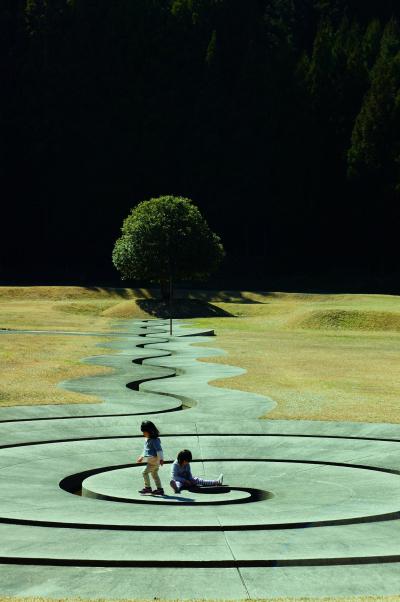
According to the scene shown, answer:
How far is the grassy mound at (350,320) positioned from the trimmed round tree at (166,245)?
16226 mm

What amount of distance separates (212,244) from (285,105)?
28.5 meters

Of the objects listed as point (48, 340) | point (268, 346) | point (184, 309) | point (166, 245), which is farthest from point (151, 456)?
point (166, 245)

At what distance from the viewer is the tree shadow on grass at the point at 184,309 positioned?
71.6m

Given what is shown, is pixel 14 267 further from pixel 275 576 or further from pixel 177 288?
pixel 275 576

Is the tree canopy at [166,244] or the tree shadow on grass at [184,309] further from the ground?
the tree canopy at [166,244]

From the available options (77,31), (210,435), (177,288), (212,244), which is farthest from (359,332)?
(77,31)

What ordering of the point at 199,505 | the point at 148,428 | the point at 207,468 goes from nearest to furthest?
1. the point at 199,505
2. the point at 148,428
3. the point at 207,468

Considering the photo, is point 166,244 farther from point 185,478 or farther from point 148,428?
point 148,428

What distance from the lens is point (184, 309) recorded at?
7256 centimetres

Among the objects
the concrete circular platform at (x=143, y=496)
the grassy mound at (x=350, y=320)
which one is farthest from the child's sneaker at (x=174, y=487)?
the grassy mound at (x=350, y=320)

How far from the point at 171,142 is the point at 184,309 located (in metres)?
33.2

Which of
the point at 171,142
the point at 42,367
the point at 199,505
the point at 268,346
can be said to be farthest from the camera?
the point at 171,142

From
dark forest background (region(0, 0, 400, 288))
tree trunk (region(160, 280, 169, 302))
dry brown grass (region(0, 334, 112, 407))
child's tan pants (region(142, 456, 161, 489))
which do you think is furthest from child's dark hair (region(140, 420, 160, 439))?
dark forest background (region(0, 0, 400, 288))

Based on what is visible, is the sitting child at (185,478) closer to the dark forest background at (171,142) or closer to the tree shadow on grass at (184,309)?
the tree shadow on grass at (184,309)
